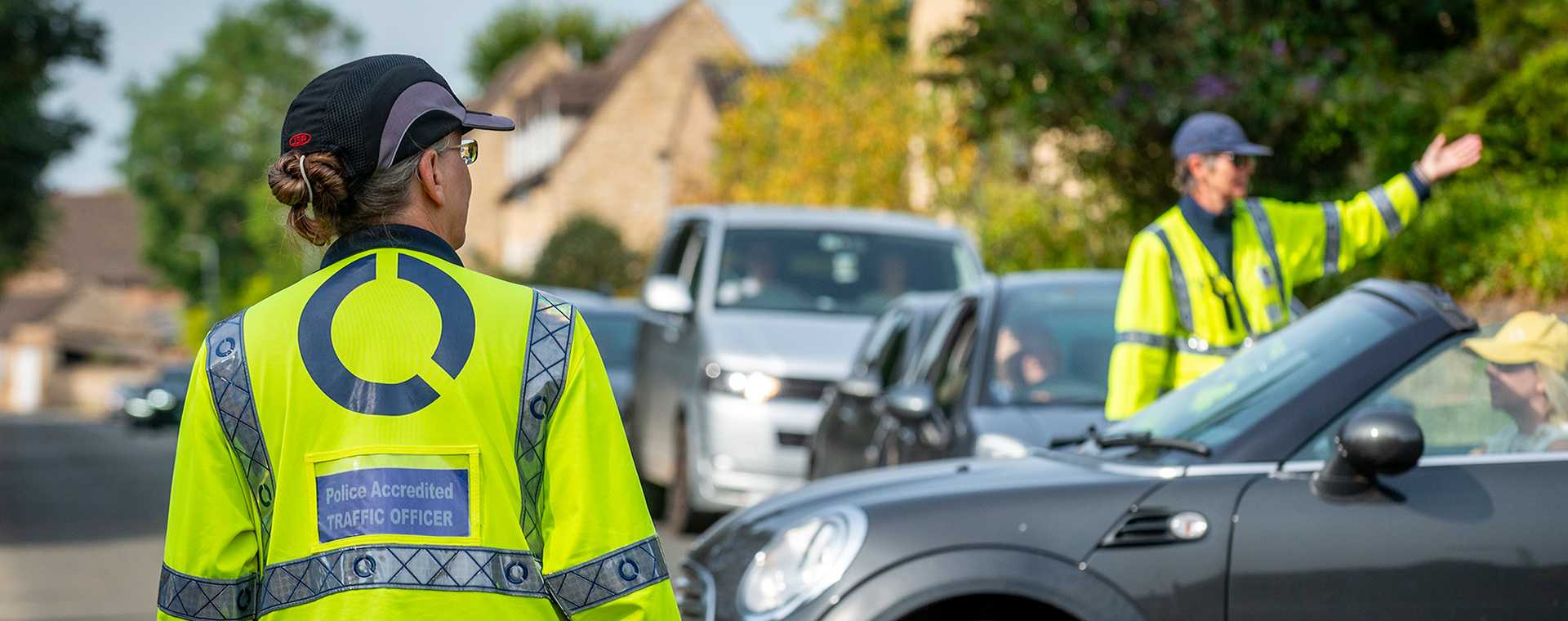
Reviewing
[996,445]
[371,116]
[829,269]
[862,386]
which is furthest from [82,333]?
[371,116]

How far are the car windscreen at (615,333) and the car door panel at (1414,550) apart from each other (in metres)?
12.2

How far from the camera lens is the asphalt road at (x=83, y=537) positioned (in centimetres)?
1124

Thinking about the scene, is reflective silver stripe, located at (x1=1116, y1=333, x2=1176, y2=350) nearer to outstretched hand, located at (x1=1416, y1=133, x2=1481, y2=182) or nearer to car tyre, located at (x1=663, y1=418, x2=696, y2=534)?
outstretched hand, located at (x1=1416, y1=133, x2=1481, y2=182)

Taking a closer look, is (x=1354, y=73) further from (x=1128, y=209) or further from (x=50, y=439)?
(x=50, y=439)

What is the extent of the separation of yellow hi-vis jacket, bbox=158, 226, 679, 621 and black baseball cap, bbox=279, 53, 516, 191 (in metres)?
0.11

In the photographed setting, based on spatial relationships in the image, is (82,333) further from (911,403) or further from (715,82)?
(911,403)

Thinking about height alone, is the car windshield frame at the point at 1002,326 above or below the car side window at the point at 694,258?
below

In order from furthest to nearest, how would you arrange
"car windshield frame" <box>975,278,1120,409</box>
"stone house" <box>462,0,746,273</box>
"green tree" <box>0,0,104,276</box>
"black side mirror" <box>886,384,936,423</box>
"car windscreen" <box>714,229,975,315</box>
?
"stone house" <box>462,0,746,273</box> → "green tree" <box>0,0,104,276</box> → "car windscreen" <box>714,229,975,315</box> → "car windshield frame" <box>975,278,1120,409</box> → "black side mirror" <box>886,384,936,423</box>

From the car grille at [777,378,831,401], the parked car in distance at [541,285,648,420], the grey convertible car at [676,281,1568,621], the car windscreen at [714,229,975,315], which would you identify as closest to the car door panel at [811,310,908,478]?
the car grille at [777,378,831,401]

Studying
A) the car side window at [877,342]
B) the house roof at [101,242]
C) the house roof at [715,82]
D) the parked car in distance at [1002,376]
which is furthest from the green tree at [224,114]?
the parked car in distance at [1002,376]

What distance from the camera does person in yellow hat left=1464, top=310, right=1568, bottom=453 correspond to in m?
4.63

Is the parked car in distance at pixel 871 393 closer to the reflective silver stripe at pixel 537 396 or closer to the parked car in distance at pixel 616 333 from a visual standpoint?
the parked car in distance at pixel 616 333

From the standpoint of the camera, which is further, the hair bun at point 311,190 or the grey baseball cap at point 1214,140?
the grey baseball cap at point 1214,140

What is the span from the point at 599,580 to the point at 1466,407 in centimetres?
273
